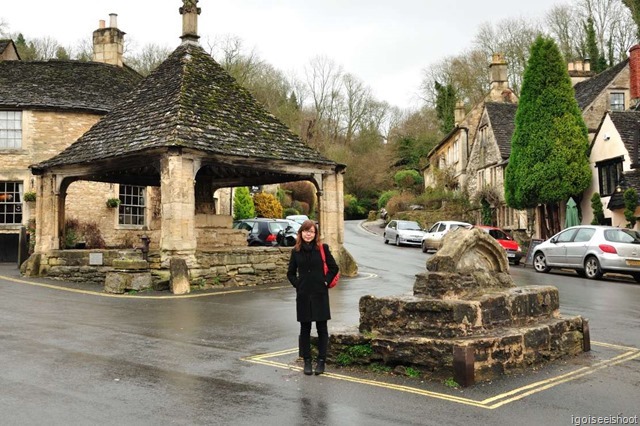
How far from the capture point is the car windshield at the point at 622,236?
764 inches

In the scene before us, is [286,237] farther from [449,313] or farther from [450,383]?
[450,383]

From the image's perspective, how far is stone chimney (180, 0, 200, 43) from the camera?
19.3 metres

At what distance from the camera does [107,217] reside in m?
26.3

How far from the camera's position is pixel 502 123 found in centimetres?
3875

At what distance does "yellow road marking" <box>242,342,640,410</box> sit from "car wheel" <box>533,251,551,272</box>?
1427 centimetres

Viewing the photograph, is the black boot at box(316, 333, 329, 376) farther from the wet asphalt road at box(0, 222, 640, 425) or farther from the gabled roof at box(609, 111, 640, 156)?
the gabled roof at box(609, 111, 640, 156)

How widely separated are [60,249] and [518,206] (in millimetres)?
19932

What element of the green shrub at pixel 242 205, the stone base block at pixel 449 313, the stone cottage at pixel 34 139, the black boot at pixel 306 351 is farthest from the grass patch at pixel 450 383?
the green shrub at pixel 242 205

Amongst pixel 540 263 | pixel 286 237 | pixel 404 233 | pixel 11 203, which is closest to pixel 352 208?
pixel 404 233

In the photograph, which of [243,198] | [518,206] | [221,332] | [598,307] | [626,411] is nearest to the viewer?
[626,411]

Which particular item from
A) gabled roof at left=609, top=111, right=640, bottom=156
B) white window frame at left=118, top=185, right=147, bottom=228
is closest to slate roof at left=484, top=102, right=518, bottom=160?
gabled roof at left=609, top=111, right=640, bottom=156

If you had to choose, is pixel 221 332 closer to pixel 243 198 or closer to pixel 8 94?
pixel 8 94

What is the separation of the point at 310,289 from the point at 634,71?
28560 millimetres

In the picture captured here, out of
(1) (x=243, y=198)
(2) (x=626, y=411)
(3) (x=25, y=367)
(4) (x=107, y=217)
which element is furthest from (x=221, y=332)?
(1) (x=243, y=198)
